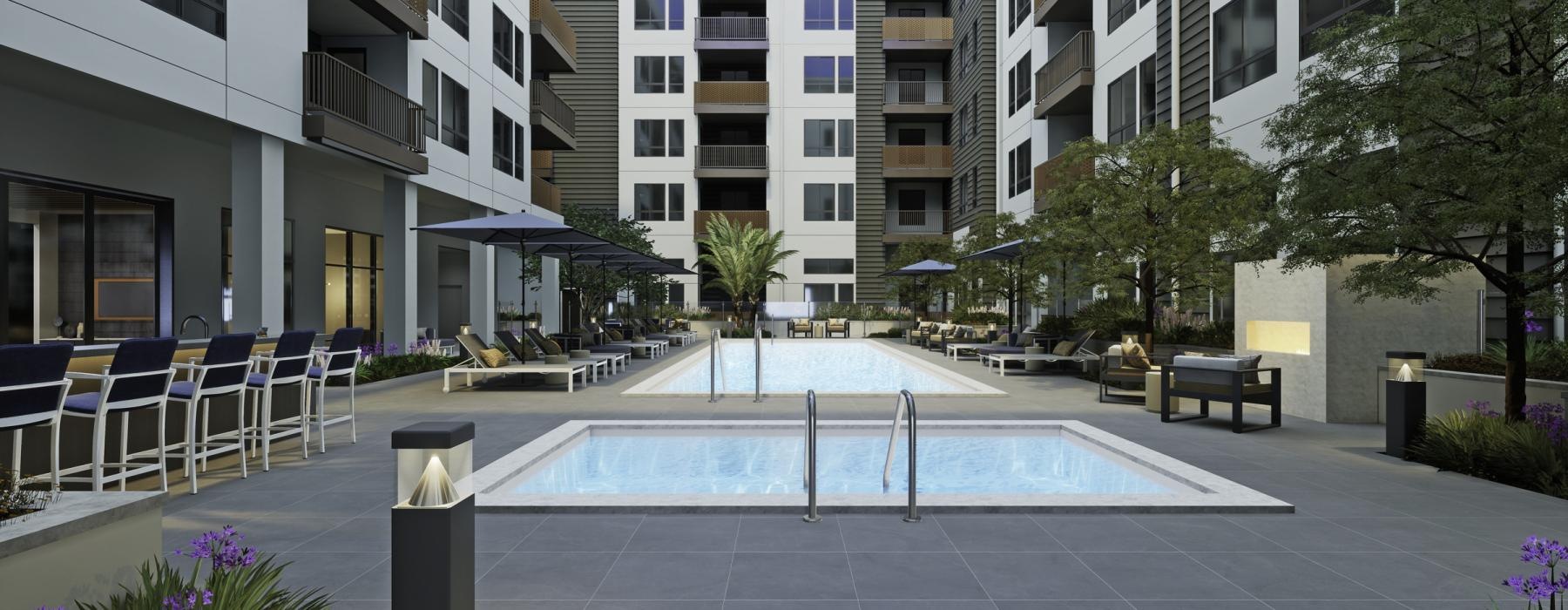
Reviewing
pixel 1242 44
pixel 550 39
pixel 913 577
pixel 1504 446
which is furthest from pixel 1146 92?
pixel 550 39

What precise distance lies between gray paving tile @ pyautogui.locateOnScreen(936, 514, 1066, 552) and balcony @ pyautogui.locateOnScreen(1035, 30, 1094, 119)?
1885cm

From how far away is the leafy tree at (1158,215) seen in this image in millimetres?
12633

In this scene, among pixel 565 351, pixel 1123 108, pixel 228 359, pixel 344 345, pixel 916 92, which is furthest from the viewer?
pixel 916 92

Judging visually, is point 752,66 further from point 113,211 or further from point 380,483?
point 380,483

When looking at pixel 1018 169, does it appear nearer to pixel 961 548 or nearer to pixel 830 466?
pixel 830 466

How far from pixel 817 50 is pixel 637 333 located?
18.2 metres

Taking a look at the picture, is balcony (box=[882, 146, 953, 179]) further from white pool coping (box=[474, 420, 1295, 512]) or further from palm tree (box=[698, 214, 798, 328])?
white pool coping (box=[474, 420, 1295, 512])

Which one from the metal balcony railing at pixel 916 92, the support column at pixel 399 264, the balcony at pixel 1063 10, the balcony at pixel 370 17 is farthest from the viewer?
the metal balcony railing at pixel 916 92

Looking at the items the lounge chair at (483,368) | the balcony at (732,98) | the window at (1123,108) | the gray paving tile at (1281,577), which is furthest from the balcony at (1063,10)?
the gray paving tile at (1281,577)

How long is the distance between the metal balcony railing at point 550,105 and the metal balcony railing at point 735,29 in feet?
30.7

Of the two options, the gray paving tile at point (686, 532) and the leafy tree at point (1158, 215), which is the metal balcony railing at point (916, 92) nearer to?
the leafy tree at point (1158, 215)

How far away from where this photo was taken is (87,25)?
9.66 metres

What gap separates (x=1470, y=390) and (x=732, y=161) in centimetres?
3041

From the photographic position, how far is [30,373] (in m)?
4.56
